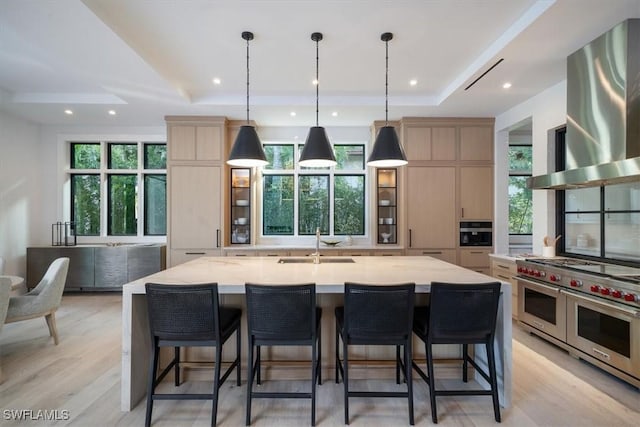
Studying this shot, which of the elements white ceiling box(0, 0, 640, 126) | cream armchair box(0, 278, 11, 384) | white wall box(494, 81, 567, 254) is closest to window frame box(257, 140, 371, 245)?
white ceiling box(0, 0, 640, 126)

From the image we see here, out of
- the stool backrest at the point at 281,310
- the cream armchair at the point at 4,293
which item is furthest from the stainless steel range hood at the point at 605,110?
the cream armchair at the point at 4,293

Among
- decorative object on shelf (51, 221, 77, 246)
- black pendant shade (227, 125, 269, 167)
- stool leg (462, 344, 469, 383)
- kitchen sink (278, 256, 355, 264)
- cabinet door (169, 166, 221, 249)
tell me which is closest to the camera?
stool leg (462, 344, 469, 383)

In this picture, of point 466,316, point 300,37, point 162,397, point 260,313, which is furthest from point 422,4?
point 162,397

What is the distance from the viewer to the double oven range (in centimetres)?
227

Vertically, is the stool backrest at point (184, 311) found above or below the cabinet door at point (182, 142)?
below

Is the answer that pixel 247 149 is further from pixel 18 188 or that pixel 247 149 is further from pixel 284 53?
pixel 18 188

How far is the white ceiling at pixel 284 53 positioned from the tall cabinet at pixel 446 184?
0.33 metres

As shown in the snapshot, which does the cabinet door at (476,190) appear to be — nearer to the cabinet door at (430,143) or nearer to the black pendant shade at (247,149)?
the cabinet door at (430,143)

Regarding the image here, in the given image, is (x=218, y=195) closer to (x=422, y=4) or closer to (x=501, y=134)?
(x=422, y=4)

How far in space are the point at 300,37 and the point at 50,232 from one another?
5600 millimetres

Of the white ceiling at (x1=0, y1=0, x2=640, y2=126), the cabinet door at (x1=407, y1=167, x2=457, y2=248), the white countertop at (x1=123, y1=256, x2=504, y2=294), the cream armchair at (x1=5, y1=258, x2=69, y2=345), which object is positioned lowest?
the cream armchair at (x1=5, y1=258, x2=69, y2=345)

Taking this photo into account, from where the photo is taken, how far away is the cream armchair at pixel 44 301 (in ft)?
9.37

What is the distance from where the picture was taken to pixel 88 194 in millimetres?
5438

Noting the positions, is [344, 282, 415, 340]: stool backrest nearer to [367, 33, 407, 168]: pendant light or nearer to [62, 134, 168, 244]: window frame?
[367, 33, 407, 168]: pendant light
